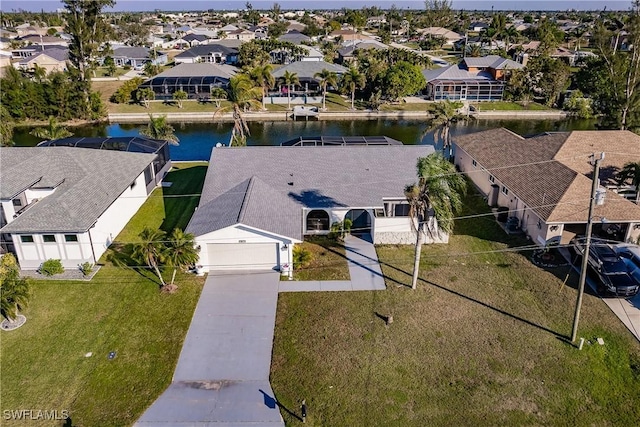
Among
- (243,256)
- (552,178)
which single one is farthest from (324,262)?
(552,178)

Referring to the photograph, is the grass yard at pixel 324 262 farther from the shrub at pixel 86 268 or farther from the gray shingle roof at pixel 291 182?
the shrub at pixel 86 268

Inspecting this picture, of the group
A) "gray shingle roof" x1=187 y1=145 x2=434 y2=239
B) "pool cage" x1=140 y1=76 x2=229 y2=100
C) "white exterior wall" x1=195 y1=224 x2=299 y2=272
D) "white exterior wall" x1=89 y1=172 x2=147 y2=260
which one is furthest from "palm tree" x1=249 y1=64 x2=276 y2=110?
"white exterior wall" x1=195 y1=224 x2=299 y2=272

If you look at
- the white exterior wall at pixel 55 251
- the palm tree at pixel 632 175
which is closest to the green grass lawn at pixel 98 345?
the white exterior wall at pixel 55 251

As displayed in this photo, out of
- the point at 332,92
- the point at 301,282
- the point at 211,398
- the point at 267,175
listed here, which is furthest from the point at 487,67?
the point at 211,398

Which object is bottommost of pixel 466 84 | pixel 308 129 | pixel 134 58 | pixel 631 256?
pixel 308 129

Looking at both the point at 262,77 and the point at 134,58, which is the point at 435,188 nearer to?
the point at 262,77

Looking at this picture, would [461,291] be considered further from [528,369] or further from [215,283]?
[215,283]
